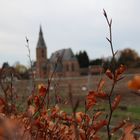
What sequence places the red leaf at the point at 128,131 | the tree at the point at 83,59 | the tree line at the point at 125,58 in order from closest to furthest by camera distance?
the red leaf at the point at 128,131 → the tree line at the point at 125,58 → the tree at the point at 83,59

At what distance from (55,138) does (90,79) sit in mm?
50190

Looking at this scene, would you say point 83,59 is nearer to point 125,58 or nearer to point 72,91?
point 125,58

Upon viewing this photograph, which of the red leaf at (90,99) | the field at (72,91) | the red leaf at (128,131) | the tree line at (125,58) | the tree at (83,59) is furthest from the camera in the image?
the tree at (83,59)

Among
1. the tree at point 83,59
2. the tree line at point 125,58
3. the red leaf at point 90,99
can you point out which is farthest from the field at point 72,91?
the tree at point 83,59

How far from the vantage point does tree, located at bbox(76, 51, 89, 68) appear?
9439 cm

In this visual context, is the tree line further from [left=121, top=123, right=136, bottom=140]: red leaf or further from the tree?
[left=121, top=123, right=136, bottom=140]: red leaf

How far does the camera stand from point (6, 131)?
919mm

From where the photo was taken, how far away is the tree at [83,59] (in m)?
94.4

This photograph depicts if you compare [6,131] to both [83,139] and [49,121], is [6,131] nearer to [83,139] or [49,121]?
[83,139]

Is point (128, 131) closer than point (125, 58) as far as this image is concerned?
Yes

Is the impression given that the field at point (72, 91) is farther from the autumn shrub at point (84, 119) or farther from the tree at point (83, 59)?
the tree at point (83, 59)

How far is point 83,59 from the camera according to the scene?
96625mm

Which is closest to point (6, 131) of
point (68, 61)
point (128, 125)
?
point (128, 125)

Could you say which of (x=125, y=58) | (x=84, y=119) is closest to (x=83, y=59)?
(x=125, y=58)
